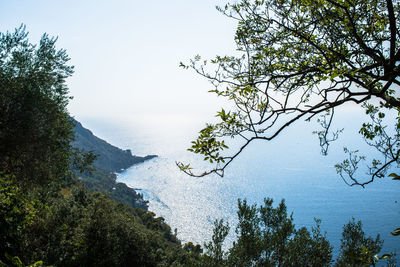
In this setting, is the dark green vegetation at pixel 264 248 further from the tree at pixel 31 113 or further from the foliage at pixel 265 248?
the tree at pixel 31 113

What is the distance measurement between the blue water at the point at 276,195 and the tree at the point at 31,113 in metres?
54.9

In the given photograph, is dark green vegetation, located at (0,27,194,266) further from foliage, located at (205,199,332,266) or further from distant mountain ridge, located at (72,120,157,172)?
distant mountain ridge, located at (72,120,157,172)

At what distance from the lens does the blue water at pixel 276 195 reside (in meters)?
60.9

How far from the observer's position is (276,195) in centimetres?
8306

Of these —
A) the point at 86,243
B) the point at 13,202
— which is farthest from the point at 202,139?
the point at 86,243

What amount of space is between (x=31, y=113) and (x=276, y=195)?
84.8 meters

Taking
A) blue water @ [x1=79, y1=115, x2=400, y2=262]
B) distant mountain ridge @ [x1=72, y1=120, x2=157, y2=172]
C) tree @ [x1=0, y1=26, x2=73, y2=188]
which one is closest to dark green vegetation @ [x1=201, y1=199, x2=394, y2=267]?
tree @ [x1=0, y1=26, x2=73, y2=188]

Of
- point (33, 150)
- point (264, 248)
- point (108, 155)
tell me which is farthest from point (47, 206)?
point (108, 155)

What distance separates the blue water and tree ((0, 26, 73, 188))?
54908 millimetres

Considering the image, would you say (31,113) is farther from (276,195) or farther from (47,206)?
(276,195)

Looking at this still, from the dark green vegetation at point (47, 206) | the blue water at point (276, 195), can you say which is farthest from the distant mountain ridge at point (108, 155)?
the dark green vegetation at point (47, 206)

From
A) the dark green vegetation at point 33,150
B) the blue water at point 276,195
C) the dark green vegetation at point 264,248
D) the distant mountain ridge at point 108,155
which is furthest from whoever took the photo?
the distant mountain ridge at point 108,155

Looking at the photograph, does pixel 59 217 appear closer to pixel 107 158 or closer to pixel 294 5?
pixel 294 5

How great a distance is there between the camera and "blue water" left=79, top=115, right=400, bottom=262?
60875mm
